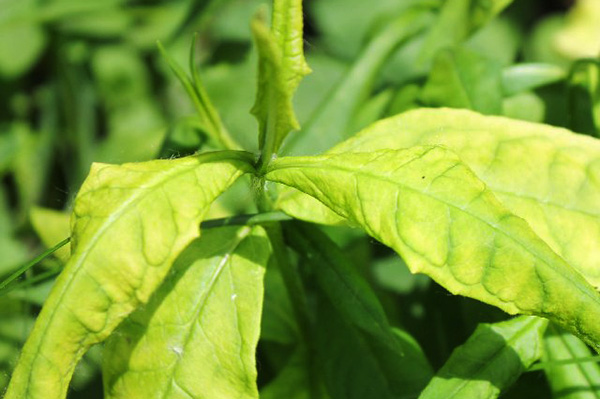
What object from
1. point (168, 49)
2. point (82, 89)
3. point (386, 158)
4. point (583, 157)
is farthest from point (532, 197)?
point (82, 89)

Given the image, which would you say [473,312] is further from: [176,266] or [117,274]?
[117,274]

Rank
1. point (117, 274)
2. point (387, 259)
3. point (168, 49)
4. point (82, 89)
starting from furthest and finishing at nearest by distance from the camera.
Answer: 1. point (82, 89)
2. point (168, 49)
3. point (387, 259)
4. point (117, 274)

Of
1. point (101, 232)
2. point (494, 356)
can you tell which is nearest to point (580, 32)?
point (494, 356)

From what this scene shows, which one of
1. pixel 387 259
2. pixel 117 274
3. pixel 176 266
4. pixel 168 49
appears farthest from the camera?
pixel 168 49

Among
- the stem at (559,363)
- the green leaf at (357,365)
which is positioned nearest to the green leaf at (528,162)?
the stem at (559,363)

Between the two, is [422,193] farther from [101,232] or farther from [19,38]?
[19,38]

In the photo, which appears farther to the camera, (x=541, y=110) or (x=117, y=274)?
(x=541, y=110)
